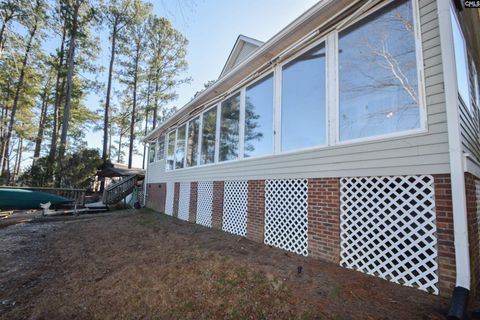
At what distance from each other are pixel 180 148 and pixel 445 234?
8912 millimetres

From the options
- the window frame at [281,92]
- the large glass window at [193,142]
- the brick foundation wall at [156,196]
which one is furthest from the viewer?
the brick foundation wall at [156,196]

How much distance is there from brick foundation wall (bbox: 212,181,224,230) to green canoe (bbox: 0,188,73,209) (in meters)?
10.2

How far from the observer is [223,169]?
6.50 m

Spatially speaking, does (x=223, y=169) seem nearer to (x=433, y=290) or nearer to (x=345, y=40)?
(x=345, y=40)

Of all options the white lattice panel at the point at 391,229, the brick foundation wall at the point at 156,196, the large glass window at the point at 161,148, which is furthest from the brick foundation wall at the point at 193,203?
the white lattice panel at the point at 391,229

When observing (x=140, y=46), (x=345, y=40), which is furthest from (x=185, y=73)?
(x=345, y=40)

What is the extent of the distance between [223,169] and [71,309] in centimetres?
434

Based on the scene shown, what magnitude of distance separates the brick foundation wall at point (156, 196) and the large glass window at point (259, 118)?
6.43 metres

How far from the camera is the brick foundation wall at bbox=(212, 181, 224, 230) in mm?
6316

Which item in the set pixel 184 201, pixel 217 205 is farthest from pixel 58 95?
pixel 217 205

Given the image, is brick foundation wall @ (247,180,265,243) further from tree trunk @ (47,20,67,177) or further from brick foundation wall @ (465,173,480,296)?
tree trunk @ (47,20,67,177)

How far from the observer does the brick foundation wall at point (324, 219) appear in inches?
136

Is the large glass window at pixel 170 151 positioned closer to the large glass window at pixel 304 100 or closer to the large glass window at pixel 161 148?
the large glass window at pixel 161 148

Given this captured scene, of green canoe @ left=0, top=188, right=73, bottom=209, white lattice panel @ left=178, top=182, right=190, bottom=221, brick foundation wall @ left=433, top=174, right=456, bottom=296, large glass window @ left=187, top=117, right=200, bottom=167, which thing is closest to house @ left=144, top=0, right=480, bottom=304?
brick foundation wall @ left=433, top=174, right=456, bottom=296
